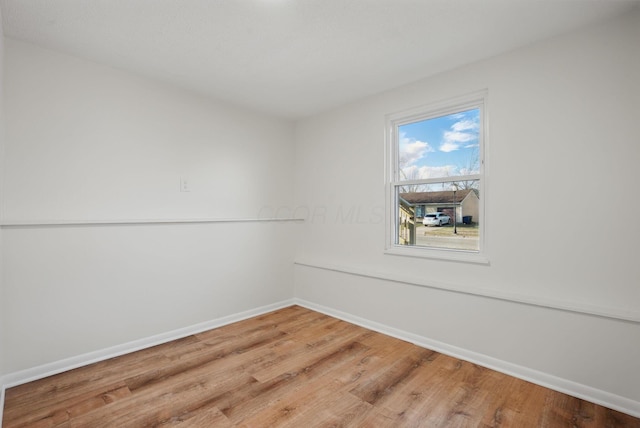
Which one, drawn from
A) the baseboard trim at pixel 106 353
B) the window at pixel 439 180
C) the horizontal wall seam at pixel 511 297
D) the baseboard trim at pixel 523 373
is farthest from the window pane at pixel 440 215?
the baseboard trim at pixel 106 353

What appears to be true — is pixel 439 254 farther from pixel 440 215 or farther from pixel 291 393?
pixel 291 393

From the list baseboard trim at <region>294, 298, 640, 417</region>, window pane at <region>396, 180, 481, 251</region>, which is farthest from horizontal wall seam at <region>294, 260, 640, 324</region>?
baseboard trim at <region>294, 298, 640, 417</region>

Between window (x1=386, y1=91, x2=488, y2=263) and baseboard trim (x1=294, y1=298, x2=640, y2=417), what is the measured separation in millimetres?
761

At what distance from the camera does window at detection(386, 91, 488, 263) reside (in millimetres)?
2629

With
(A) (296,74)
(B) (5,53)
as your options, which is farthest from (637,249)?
(B) (5,53)

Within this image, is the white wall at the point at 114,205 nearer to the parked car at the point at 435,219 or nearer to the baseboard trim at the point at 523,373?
the baseboard trim at the point at 523,373

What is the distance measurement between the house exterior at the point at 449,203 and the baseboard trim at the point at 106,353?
7.14 ft

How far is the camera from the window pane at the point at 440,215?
2666mm

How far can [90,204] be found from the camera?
251 cm

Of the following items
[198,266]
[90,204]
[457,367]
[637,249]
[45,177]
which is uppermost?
[45,177]

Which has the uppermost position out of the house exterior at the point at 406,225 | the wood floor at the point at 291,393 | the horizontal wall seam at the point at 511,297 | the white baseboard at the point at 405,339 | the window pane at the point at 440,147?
the window pane at the point at 440,147

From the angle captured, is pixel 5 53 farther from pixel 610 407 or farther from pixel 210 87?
pixel 610 407

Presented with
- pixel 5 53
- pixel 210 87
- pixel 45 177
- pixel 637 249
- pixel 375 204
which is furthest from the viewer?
pixel 375 204

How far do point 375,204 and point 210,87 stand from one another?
201cm
